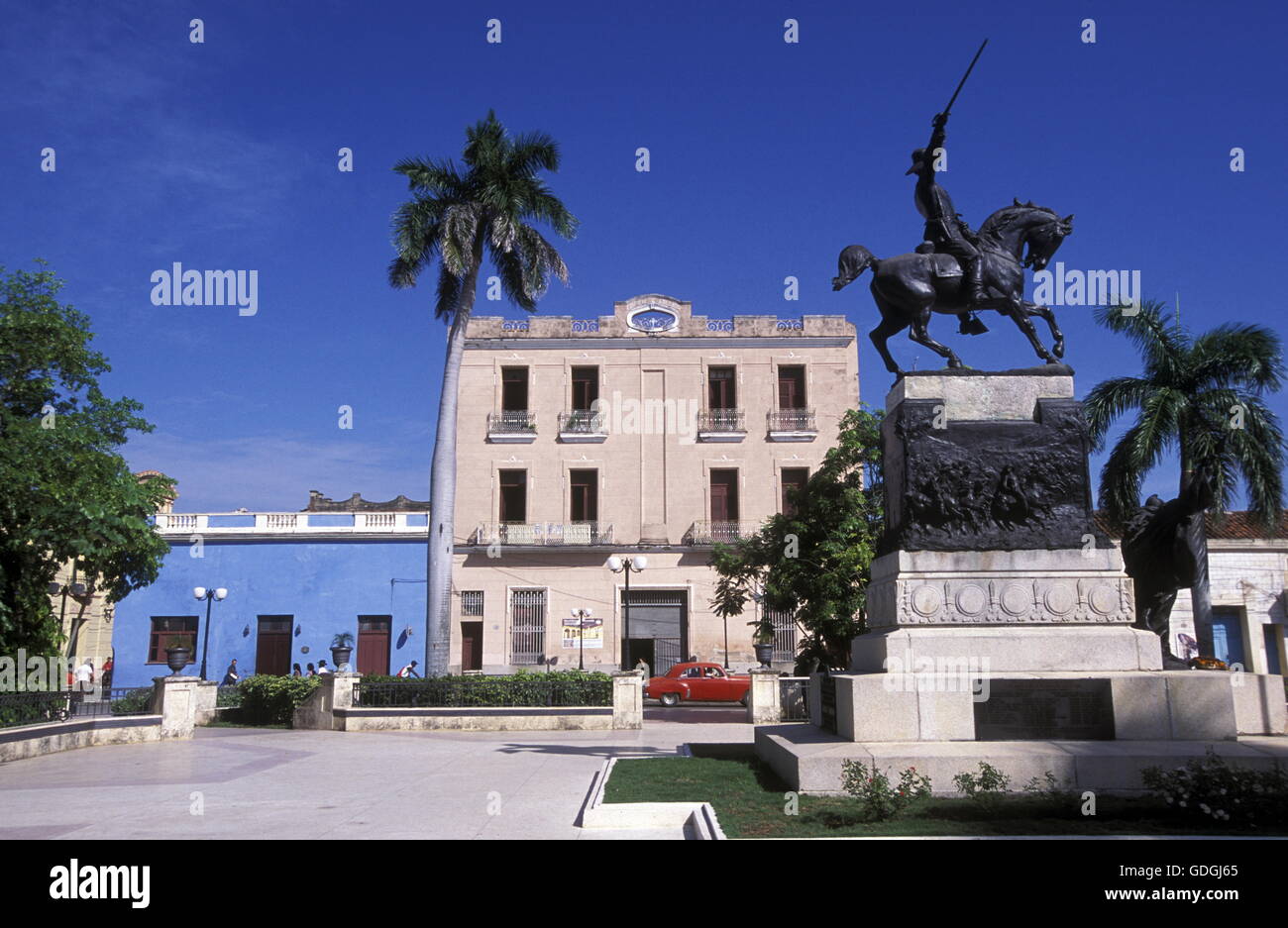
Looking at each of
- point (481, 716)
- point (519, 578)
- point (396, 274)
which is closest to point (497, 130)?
point (396, 274)

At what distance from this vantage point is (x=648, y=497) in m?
33.3

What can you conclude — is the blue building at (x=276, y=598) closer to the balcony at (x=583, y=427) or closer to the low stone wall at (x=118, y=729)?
the balcony at (x=583, y=427)

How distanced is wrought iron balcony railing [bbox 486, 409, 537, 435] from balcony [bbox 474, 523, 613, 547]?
10.8 feet

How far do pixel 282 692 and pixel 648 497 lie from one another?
15.4 m

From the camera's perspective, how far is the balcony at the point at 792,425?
3350 centimetres

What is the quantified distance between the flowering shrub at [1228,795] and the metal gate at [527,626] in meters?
26.9

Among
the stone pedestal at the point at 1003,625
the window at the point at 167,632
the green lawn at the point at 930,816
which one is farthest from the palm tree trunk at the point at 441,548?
the window at the point at 167,632

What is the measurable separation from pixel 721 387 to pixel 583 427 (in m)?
5.15

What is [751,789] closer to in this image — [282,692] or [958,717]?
[958,717]

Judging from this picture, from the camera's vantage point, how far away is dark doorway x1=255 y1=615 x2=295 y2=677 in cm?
3362

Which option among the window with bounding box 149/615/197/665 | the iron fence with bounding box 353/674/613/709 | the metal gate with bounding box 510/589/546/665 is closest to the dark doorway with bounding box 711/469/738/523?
the metal gate with bounding box 510/589/546/665

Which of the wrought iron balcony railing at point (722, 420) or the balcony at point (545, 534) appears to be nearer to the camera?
the balcony at point (545, 534)

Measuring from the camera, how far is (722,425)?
3372cm
